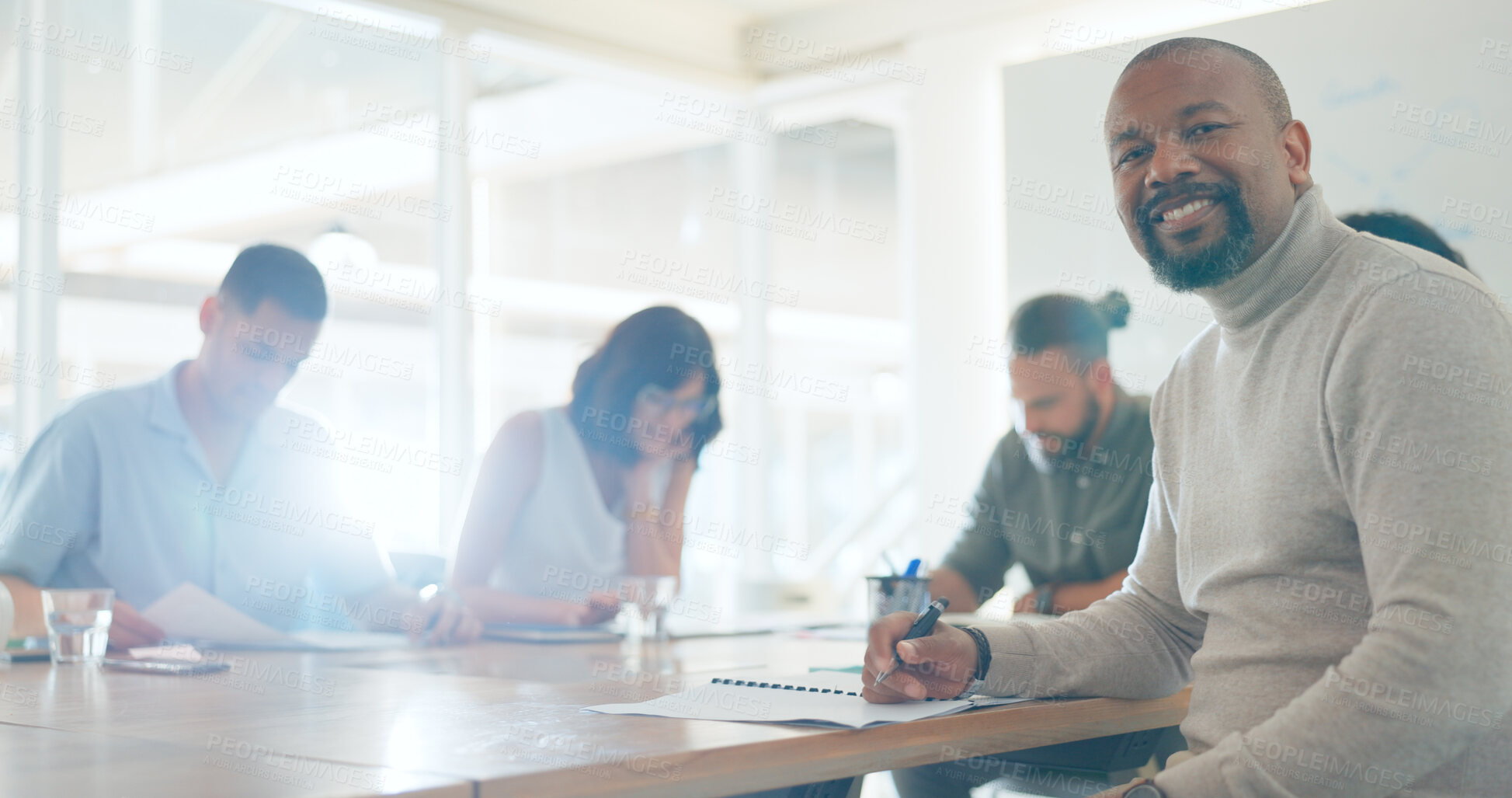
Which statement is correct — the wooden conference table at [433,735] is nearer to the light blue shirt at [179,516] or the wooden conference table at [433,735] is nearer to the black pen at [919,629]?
the black pen at [919,629]

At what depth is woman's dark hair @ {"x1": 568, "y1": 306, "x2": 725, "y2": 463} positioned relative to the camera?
2734mm

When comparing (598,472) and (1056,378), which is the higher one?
(1056,378)

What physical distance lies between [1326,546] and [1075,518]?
1.66 m

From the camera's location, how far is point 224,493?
2.34m

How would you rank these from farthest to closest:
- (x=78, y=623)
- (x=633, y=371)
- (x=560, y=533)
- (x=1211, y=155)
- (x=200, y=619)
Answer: (x=633, y=371), (x=560, y=533), (x=200, y=619), (x=78, y=623), (x=1211, y=155)

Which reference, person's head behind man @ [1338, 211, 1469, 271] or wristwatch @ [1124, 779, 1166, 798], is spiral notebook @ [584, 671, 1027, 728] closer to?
wristwatch @ [1124, 779, 1166, 798]

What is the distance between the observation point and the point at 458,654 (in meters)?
1.93

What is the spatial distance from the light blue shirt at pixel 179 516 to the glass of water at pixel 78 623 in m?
0.29

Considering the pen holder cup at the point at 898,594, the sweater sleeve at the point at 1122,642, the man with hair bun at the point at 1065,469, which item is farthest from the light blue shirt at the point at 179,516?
the sweater sleeve at the point at 1122,642

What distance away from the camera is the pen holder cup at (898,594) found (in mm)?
1949


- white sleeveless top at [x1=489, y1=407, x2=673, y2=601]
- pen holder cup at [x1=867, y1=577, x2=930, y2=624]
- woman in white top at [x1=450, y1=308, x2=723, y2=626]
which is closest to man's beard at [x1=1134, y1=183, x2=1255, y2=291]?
pen holder cup at [x1=867, y1=577, x2=930, y2=624]

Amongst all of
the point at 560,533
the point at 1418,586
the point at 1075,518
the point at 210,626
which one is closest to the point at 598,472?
the point at 560,533

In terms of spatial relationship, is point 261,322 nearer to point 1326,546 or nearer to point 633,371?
point 633,371

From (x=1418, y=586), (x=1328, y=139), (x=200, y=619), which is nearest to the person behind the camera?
(x=1418, y=586)
